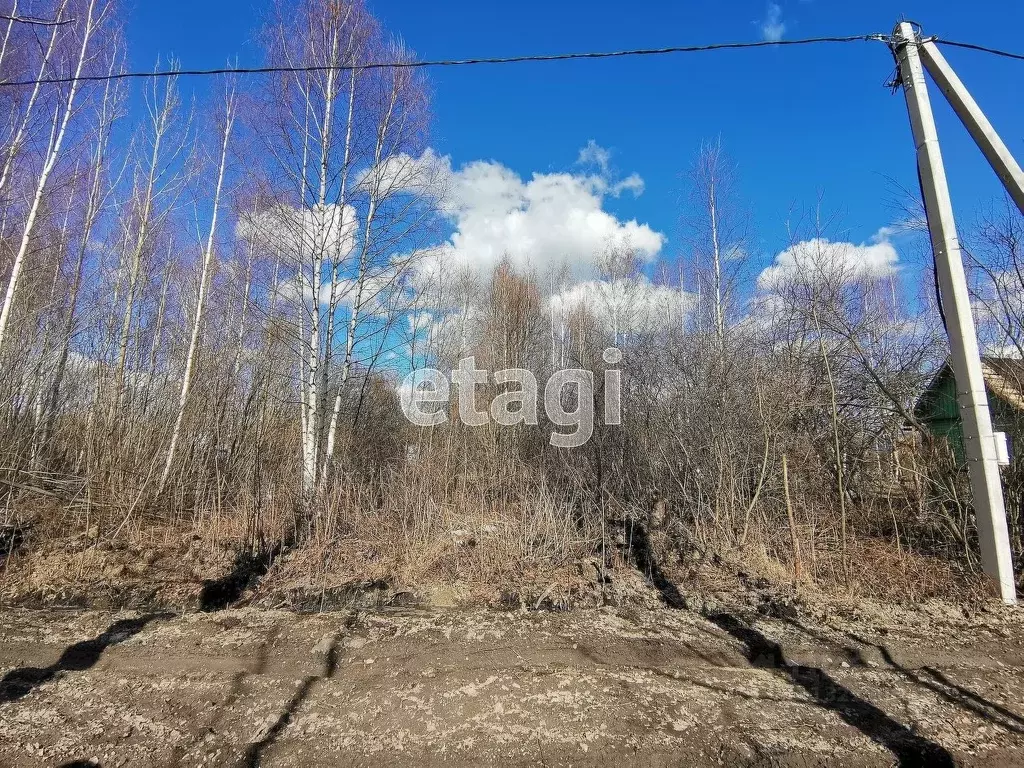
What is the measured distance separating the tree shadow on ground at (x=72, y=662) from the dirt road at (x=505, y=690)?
16 millimetres

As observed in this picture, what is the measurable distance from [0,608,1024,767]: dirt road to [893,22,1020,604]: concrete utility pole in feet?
2.31

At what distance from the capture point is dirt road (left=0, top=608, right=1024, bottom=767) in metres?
2.26

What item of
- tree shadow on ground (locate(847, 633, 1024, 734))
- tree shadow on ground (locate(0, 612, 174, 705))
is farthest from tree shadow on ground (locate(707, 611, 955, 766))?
tree shadow on ground (locate(0, 612, 174, 705))

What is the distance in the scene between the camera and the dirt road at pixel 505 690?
7.43 feet

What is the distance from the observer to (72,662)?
10.1ft

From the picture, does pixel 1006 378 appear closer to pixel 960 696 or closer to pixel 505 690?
pixel 960 696

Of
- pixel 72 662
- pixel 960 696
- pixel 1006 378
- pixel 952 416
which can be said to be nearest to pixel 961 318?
pixel 1006 378

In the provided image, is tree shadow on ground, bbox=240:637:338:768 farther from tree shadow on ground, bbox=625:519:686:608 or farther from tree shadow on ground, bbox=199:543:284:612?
tree shadow on ground, bbox=625:519:686:608

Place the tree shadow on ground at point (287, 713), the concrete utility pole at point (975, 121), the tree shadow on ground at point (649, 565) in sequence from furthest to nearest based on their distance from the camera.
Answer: the tree shadow on ground at point (649, 565) → the concrete utility pole at point (975, 121) → the tree shadow on ground at point (287, 713)

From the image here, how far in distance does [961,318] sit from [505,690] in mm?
4786

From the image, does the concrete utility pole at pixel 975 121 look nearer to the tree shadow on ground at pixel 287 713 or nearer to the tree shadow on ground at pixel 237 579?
the tree shadow on ground at pixel 287 713

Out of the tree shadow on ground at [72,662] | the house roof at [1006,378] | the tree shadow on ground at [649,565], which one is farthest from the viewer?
the house roof at [1006,378]

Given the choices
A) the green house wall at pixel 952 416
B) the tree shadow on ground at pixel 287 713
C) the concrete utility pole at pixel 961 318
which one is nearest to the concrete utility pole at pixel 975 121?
the concrete utility pole at pixel 961 318

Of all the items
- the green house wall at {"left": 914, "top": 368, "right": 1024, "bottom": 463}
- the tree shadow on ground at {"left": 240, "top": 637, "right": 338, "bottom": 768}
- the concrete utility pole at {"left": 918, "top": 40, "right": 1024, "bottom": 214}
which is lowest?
the tree shadow on ground at {"left": 240, "top": 637, "right": 338, "bottom": 768}
